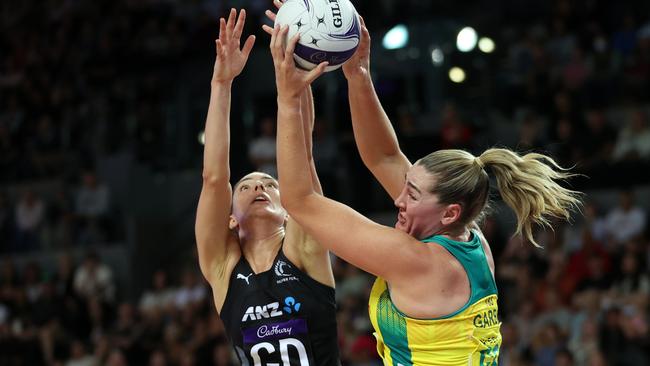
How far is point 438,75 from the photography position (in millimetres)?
14055

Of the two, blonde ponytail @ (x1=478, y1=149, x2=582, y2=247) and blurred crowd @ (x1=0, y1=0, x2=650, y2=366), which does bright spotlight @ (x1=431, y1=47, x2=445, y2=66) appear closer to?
blurred crowd @ (x1=0, y1=0, x2=650, y2=366)

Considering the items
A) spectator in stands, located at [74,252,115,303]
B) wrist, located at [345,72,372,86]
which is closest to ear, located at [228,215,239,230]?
wrist, located at [345,72,372,86]

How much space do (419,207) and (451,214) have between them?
0.44ft

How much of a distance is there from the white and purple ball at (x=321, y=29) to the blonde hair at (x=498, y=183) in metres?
0.56

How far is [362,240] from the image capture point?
150 inches

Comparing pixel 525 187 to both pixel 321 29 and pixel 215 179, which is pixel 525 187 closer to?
pixel 321 29

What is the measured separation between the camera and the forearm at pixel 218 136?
464 cm

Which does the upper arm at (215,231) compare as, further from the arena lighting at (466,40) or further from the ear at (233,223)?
the arena lighting at (466,40)

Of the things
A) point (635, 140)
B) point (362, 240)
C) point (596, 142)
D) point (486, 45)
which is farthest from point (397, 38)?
point (362, 240)

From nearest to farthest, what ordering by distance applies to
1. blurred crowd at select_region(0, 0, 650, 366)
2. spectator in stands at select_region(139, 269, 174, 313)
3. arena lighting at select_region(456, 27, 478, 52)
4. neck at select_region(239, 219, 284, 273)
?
1. neck at select_region(239, 219, 284, 273)
2. blurred crowd at select_region(0, 0, 650, 366)
3. spectator in stands at select_region(139, 269, 174, 313)
4. arena lighting at select_region(456, 27, 478, 52)

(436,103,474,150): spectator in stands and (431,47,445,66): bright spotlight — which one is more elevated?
(431,47,445,66): bright spotlight

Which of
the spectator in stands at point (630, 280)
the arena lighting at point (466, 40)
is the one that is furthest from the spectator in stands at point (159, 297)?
the spectator in stands at point (630, 280)

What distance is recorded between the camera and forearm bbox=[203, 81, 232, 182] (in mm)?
4637

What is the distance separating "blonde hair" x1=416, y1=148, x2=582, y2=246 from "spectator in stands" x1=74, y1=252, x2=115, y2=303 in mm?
10937
